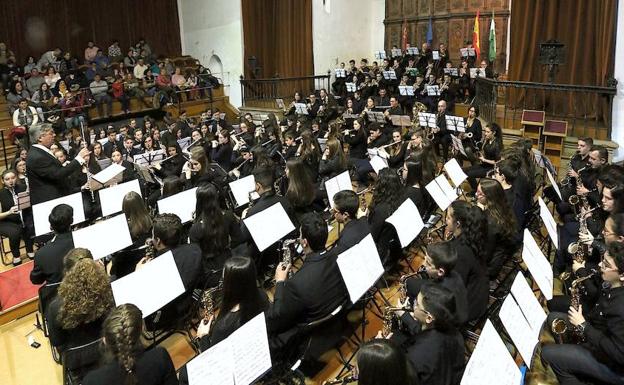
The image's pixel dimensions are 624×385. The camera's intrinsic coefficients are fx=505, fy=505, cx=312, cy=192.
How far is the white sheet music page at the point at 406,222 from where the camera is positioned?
4180mm

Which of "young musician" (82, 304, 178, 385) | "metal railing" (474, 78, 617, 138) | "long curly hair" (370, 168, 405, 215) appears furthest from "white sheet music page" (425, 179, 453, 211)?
"metal railing" (474, 78, 617, 138)

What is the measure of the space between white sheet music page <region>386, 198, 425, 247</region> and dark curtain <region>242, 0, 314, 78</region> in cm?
1253

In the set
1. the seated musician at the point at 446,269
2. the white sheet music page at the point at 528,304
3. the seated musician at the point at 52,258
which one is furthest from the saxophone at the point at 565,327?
the seated musician at the point at 52,258

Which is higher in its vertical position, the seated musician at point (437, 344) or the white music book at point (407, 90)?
the white music book at point (407, 90)

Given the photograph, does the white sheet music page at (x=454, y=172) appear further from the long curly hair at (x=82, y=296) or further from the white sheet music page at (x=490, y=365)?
the long curly hair at (x=82, y=296)

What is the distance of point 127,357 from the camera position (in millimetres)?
2424

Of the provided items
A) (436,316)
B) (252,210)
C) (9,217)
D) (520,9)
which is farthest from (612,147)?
(9,217)

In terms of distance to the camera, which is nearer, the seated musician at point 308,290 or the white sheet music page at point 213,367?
the white sheet music page at point 213,367

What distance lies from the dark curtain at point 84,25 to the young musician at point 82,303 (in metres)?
14.8

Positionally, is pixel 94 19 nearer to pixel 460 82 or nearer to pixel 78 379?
pixel 460 82

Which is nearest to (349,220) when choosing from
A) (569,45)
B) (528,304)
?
(528,304)

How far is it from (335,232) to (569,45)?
7.37m

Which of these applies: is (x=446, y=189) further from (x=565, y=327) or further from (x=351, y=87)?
(x=351, y=87)

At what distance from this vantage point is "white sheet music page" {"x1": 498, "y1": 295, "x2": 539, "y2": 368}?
2.81 meters
